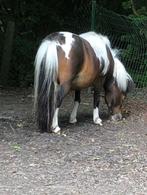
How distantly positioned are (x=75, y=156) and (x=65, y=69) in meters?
1.67

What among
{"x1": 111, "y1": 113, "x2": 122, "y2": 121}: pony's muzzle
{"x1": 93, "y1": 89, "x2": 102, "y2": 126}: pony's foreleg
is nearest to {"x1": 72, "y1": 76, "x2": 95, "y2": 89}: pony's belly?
{"x1": 93, "y1": 89, "x2": 102, "y2": 126}: pony's foreleg

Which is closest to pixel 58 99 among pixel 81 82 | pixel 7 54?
pixel 81 82

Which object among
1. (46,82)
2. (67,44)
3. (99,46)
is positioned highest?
(67,44)

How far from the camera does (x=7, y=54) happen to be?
13484 millimetres

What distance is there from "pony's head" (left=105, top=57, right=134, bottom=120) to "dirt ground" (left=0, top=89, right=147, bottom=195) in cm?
19

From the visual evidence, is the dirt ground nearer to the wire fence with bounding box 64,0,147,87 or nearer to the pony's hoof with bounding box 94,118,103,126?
the pony's hoof with bounding box 94,118,103,126

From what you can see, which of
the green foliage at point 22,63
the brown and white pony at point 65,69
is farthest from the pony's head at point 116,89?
the green foliage at point 22,63

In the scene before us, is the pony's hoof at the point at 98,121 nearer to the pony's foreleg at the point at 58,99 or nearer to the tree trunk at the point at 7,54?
the pony's foreleg at the point at 58,99

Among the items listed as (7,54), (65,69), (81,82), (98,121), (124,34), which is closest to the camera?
(65,69)

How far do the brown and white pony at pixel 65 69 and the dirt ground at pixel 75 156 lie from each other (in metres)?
0.36

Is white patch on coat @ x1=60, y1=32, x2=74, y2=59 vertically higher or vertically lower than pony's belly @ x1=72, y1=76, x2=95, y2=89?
higher

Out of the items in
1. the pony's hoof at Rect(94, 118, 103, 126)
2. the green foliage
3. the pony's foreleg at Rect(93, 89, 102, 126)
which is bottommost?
the green foliage

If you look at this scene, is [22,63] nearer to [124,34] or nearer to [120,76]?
[124,34]

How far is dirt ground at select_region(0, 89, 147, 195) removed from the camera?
18.0ft
